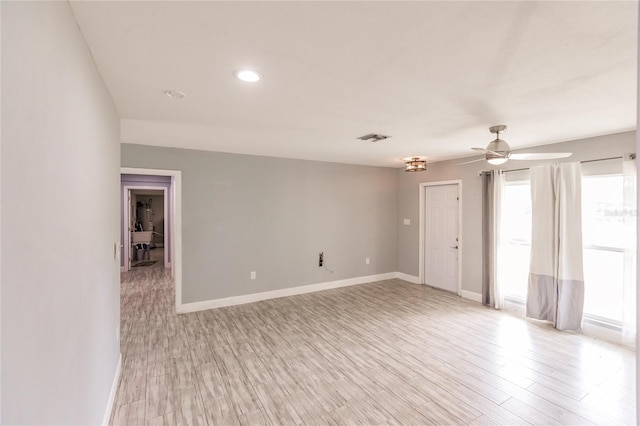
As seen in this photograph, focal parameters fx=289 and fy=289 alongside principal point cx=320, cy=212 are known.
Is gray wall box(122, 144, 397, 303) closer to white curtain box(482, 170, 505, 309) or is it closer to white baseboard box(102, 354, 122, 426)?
white baseboard box(102, 354, 122, 426)

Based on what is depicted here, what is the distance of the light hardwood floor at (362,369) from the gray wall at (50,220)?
826mm

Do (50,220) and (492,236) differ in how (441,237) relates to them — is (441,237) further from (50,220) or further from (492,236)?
(50,220)

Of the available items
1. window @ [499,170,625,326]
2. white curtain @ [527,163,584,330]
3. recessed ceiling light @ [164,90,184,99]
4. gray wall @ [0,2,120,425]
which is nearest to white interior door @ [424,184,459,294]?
white curtain @ [527,163,584,330]

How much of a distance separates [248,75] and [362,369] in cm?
274

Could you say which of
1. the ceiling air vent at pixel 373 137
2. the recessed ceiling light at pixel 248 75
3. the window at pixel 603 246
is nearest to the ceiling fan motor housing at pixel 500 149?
the ceiling air vent at pixel 373 137

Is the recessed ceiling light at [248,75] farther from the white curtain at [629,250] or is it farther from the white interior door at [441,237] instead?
the white interior door at [441,237]

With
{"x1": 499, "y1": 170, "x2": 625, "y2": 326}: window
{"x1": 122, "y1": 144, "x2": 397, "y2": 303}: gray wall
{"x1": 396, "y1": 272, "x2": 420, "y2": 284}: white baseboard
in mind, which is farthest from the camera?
{"x1": 396, "y1": 272, "x2": 420, "y2": 284}: white baseboard

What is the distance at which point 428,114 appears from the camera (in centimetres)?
270

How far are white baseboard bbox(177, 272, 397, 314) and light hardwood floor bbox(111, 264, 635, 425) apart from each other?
0.52ft

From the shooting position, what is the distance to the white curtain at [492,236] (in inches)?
175

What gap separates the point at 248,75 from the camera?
192 cm

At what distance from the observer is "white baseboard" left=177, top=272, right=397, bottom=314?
436 cm

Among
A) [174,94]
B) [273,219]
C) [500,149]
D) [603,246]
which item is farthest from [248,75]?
[603,246]

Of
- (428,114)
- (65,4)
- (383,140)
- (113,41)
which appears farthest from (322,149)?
(65,4)
